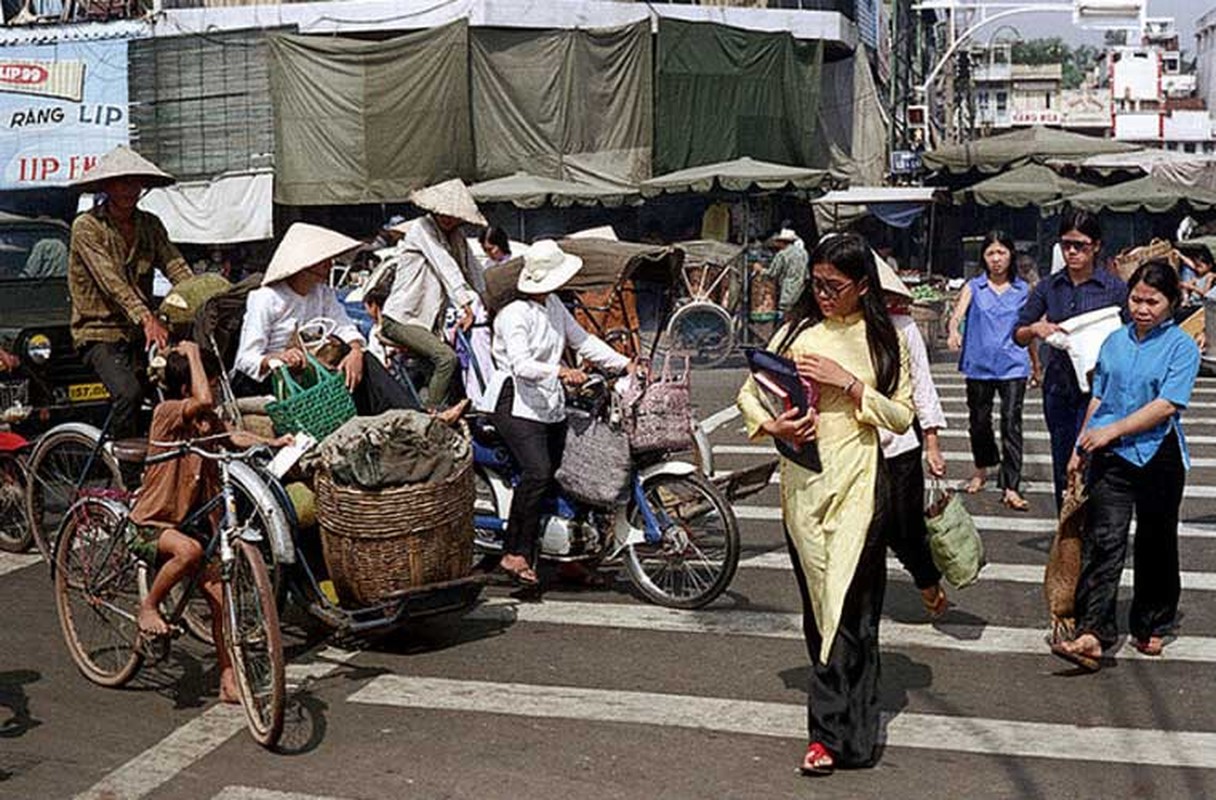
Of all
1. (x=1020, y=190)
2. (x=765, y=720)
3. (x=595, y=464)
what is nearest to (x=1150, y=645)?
(x=765, y=720)

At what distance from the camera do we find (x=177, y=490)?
6098mm

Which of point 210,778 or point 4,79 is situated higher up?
point 4,79

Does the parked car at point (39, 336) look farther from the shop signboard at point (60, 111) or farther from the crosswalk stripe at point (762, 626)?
the shop signboard at point (60, 111)

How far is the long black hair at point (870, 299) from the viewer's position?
17.4ft

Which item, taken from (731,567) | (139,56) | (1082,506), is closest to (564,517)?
(731,567)

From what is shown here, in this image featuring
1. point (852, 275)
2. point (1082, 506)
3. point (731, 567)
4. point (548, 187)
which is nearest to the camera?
point (852, 275)

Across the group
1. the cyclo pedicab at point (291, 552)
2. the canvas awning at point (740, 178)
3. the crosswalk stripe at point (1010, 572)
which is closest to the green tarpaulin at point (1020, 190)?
the canvas awning at point (740, 178)

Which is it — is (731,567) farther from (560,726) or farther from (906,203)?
(906,203)

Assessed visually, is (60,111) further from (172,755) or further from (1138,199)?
(172,755)

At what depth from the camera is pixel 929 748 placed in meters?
5.56

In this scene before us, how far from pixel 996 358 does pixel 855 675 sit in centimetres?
523

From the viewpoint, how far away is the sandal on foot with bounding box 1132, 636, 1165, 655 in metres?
6.68

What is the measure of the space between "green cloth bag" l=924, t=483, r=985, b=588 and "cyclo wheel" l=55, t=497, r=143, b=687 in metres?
3.40

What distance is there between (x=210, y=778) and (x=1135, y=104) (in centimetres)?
9040
